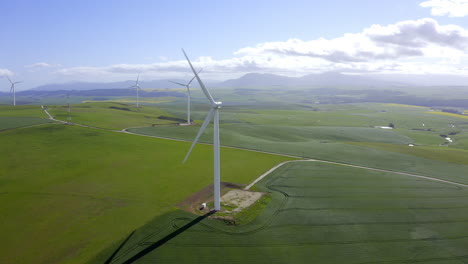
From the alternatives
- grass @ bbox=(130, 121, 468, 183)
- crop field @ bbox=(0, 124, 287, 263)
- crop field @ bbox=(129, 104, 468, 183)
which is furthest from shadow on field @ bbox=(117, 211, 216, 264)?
grass @ bbox=(130, 121, 468, 183)

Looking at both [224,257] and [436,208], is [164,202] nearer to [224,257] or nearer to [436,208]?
[224,257]

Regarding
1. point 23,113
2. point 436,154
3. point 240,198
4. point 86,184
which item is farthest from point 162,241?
point 23,113

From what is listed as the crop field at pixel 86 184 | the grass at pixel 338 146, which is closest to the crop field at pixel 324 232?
the crop field at pixel 86 184

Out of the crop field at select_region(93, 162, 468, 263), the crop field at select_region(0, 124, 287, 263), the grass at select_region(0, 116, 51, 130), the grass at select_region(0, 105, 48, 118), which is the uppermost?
the grass at select_region(0, 105, 48, 118)

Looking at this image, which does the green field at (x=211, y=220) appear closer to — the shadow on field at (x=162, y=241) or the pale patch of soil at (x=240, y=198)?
the shadow on field at (x=162, y=241)

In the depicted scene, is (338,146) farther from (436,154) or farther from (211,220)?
(211,220)

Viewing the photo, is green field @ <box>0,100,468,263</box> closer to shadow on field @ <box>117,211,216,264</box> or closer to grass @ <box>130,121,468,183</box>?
shadow on field @ <box>117,211,216,264</box>
